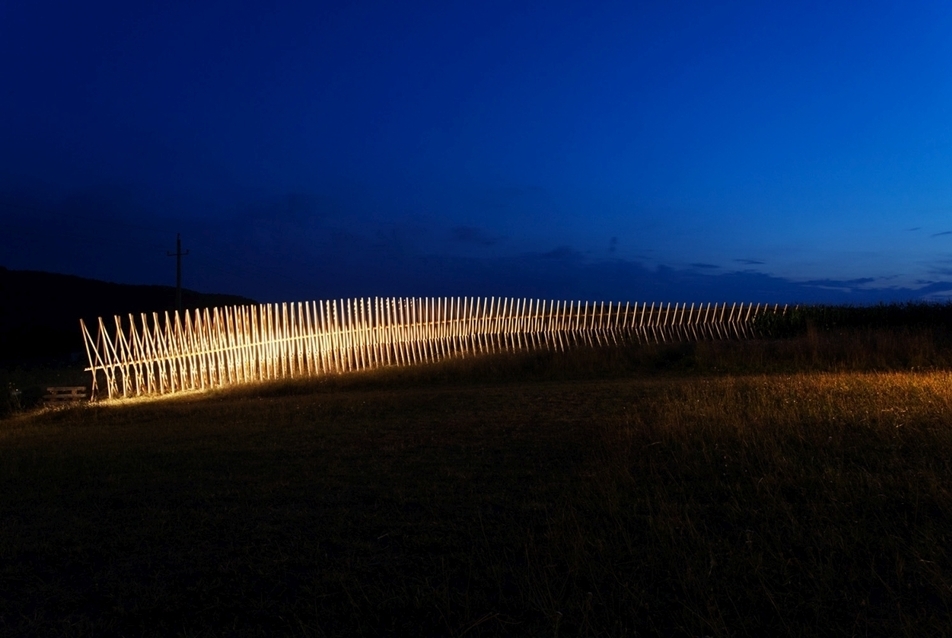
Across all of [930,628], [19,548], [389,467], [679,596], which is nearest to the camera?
[930,628]

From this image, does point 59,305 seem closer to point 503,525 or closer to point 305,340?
point 305,340

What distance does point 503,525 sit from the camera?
4.66 meters

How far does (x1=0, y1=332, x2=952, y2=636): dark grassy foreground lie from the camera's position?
3.47 metres

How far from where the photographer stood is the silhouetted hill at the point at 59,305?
35.2 meters

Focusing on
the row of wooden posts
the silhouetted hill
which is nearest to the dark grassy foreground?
the row of wooden posts

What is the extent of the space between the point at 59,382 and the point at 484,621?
17.5 m

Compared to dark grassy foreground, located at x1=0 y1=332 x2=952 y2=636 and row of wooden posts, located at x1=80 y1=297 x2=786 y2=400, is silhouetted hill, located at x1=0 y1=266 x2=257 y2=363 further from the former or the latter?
dark grassy foreground, located at x1=0 y1=332 x2=952 y2=636

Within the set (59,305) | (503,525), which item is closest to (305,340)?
(503,525)

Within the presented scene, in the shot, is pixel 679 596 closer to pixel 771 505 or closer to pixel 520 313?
pixel 771 505

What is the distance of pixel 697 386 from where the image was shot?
11953mm

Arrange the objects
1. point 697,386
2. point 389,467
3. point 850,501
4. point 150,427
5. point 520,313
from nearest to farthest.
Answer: point 850,501 → point 389,467 → point 150,427 → point 697,386 → point 520,313

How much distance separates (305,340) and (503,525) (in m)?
13.8

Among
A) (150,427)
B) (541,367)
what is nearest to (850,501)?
(150,427)

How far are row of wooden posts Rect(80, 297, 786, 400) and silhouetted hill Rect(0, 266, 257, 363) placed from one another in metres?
15.6
